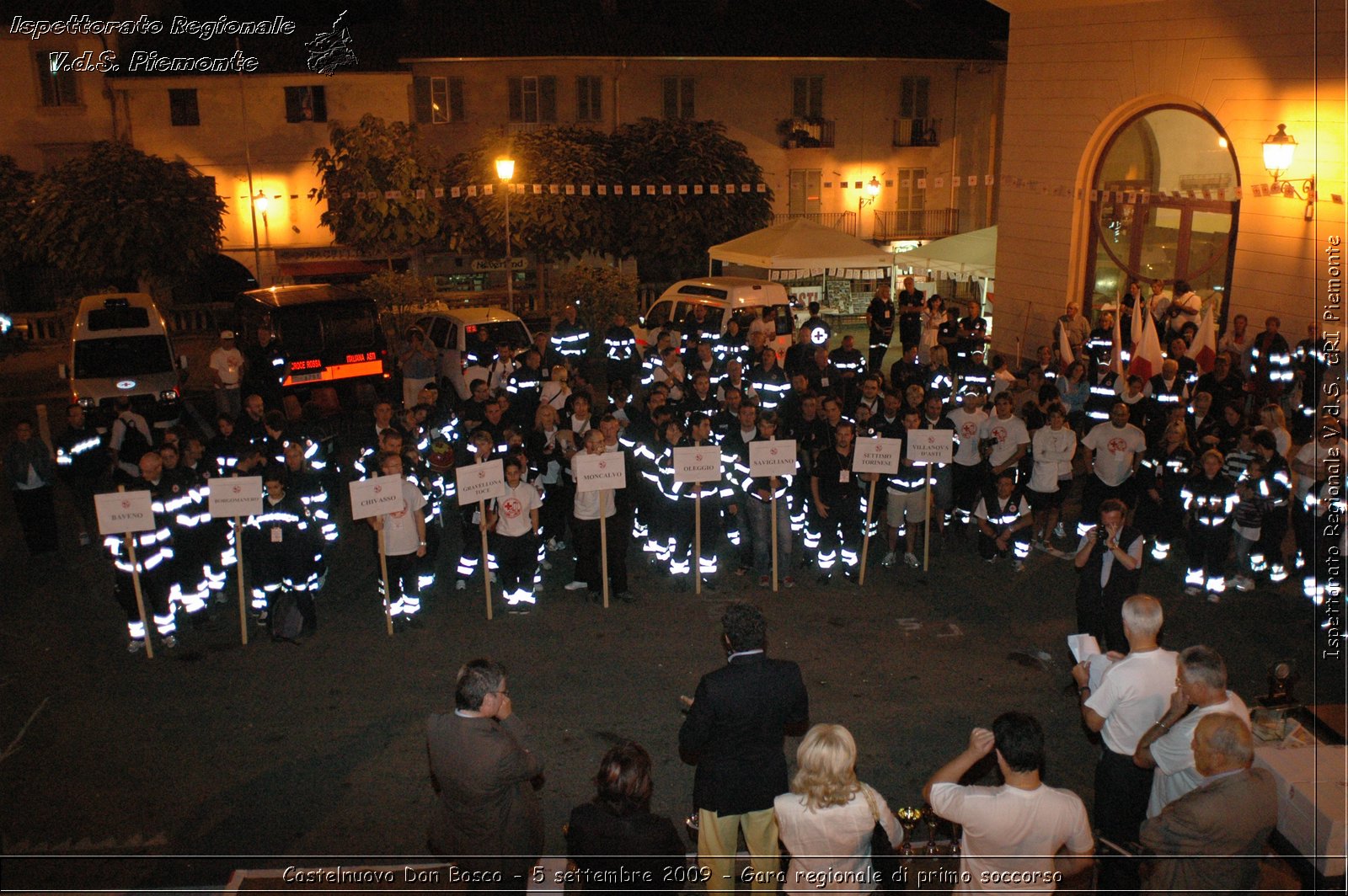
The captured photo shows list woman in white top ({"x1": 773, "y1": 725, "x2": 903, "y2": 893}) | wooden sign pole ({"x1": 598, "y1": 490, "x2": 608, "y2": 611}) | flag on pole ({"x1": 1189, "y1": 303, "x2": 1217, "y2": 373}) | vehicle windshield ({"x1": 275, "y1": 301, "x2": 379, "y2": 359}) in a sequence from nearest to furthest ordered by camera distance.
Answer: woman in white top ({"x1": 773, "y1": 725, "x2": 903, "y2": 893}) < wooden sign pole ({"x1": 598, "y1": 490, "x2": 608, "y2": 611}) < flag on pole ({"x1": 1189, "y1": 303, "x2": 1217, "y2": 373}) < vehicle windshield ({"x1": 275, "y1": 301, "x2": 379, "y2": 359})

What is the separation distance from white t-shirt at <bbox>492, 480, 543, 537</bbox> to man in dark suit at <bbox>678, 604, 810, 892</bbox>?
4.85 meters

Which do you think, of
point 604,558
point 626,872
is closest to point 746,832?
point 626,872

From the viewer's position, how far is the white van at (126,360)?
53.8 ft

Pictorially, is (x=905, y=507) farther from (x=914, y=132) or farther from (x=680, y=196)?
(x=914, y=132)

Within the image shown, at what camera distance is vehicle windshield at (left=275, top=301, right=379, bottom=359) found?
1723 cm

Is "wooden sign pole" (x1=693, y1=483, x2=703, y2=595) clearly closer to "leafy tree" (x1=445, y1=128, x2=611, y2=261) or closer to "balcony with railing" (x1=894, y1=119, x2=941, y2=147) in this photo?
"leafy tree" (x1=445, y1=128, x2=611, y2=261)

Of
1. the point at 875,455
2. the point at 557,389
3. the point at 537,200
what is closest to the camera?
the point at 875,455

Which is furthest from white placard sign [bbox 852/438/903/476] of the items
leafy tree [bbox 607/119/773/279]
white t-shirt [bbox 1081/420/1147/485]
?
leafy tree [bbox 607/119/773/279]

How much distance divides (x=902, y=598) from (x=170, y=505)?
22.0 feet

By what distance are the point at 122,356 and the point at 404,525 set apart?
9.30 m

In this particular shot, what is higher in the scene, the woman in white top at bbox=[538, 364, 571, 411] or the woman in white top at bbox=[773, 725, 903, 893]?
the woman in white top at bbox=[538, 364, 571, 411]

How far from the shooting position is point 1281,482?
10211 millimetres

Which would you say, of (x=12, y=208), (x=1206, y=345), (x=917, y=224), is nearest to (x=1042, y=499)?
(x=1206, y=345)

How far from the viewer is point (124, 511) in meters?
9.44
